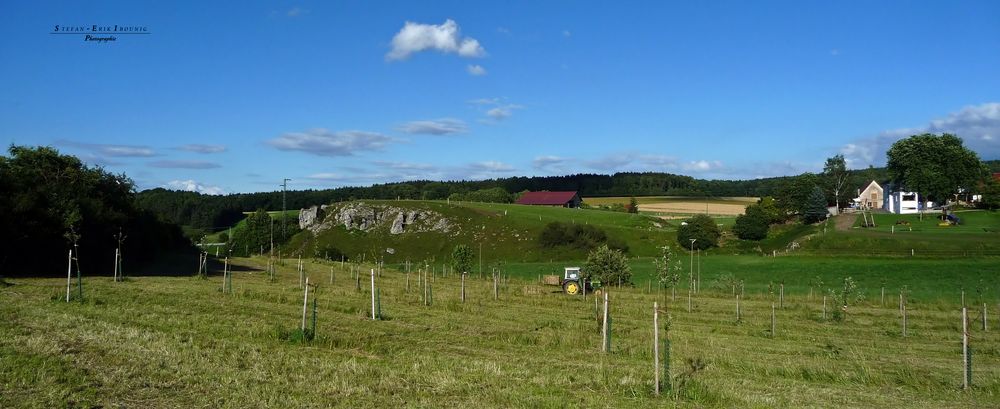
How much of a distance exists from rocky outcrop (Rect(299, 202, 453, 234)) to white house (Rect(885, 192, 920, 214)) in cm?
7468

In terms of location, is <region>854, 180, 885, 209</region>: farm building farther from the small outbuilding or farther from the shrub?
the shrub

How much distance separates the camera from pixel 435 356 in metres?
16.3

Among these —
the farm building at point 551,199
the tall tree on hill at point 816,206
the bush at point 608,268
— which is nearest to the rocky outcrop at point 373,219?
the farm building at point 551,199

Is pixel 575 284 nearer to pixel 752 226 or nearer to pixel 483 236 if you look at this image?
pixel 752 226

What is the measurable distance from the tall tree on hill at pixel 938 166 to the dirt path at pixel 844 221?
1000cm

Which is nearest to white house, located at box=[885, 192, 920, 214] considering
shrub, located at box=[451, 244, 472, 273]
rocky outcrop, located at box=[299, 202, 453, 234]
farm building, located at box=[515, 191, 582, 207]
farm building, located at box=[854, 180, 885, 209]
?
farm building, located at box=[854, 180, 885, 209]

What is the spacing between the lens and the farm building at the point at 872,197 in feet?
390

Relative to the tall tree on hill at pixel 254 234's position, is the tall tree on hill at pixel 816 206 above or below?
above

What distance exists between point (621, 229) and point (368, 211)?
52284mm

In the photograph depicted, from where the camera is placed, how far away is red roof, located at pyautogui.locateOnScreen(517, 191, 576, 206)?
16812cm

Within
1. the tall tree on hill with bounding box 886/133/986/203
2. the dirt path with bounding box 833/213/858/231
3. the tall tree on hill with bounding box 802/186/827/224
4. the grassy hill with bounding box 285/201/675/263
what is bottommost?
the grassy hill with bounding box 285/201/675/263

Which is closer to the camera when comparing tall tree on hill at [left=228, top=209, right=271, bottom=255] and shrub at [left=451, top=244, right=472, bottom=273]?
shrub at [left=451, top=244, right=472, bottom=273]

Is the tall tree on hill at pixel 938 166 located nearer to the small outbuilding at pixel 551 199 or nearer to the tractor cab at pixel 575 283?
the tractor cab at pixel 575 283

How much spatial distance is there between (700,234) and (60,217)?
244ft
